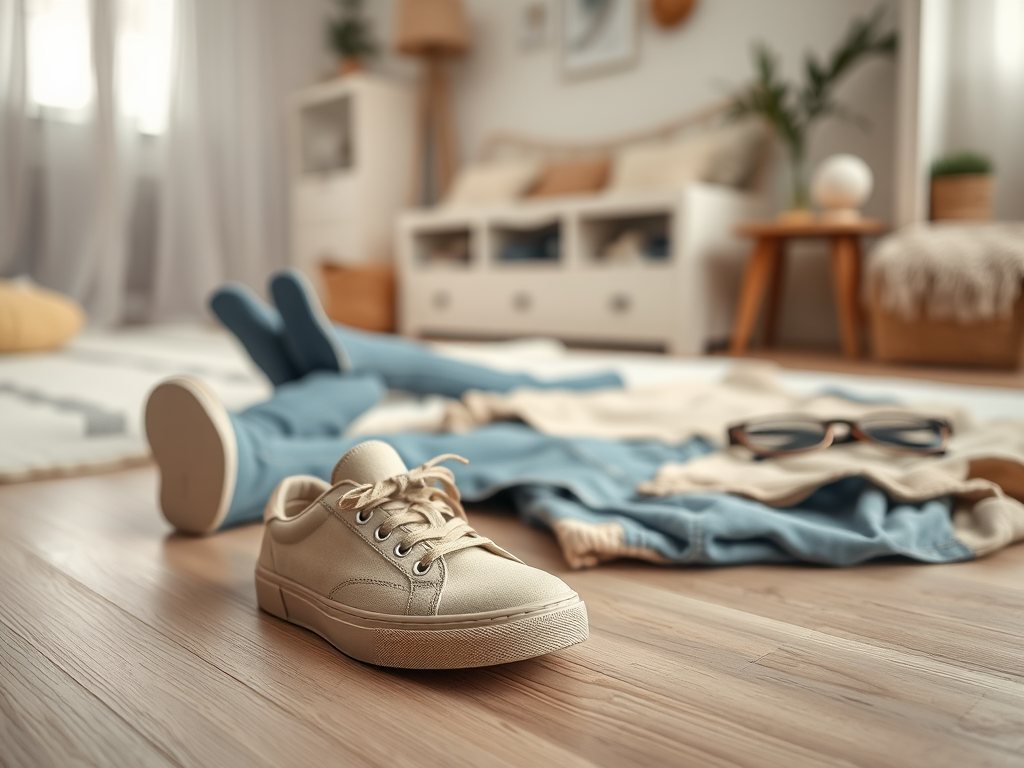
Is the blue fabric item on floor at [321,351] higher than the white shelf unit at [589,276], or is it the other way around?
the white shelf unit at [589,276]

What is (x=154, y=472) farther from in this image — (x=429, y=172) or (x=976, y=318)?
(x=429, y=172)

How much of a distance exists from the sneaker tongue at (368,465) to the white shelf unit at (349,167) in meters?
3.41

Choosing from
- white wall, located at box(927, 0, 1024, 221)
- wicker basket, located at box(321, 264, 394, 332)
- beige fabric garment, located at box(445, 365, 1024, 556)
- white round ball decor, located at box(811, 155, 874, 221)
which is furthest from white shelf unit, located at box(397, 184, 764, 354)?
beige fabric garment, located at box(445, 365, 1024, 556)

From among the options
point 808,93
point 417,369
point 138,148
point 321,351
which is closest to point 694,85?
point 808,93

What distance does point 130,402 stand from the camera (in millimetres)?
1525

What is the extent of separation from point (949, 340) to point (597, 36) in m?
1.99

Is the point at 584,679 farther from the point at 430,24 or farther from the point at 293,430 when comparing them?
the point at 430,24

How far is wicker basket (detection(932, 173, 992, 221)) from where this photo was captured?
2.29 metres

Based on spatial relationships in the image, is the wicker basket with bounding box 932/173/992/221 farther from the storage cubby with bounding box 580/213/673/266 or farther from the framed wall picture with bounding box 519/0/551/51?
the framed wall picture with bounding box 519/0/551/51

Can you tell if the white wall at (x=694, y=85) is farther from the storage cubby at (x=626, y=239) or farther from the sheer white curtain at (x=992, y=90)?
the storage cubby at (x=626, y=239)

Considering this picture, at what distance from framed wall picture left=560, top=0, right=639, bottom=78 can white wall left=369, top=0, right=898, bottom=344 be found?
0.05 meters

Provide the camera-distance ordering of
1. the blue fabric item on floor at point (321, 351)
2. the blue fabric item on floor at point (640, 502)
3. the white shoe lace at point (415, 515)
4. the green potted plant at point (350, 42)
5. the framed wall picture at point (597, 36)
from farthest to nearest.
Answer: the green potted plant at point (350, 42) → the framed wall picture at point (597, 36) → the blue fabric item on floor at point (321, 351) → the blue fabric item on floor at point (640, 502) → the white shoe lace at point (415, 515)

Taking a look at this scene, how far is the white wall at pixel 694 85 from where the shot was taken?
275cm

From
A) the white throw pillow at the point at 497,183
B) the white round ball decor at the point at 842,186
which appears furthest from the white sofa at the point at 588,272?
the white round ball decor at the point at 842,186
